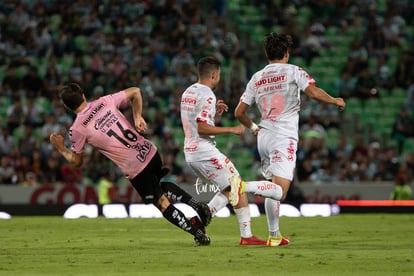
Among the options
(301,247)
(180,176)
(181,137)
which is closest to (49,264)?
(301,247)

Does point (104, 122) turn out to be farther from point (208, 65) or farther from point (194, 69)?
point (194, 69)

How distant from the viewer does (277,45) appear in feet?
42.2

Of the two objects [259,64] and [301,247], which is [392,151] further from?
[301,247]

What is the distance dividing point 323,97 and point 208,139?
190 centimetres

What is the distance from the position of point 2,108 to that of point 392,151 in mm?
9747

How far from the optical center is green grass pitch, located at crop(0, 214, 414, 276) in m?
10.3

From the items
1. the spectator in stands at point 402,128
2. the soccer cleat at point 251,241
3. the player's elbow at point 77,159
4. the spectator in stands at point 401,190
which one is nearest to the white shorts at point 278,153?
the soccer cleat at point 251,241

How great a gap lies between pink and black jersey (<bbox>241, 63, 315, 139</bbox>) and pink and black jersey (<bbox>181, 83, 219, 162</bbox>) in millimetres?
483

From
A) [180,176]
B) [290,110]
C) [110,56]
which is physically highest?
[290,110]

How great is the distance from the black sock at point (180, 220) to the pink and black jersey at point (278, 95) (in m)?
1.48

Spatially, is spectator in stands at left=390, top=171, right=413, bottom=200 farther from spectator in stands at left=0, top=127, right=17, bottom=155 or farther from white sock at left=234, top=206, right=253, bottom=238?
white sock at left=234, top=206, right=253, bottom=238

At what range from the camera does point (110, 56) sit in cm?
2831

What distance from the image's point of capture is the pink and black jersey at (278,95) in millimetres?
12781

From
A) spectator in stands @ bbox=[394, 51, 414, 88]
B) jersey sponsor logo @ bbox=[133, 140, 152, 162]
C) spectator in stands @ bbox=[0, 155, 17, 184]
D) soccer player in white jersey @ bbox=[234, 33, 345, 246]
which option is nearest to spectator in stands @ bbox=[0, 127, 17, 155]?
spectator in stands @ bbox=[0, 155, 17, 184]
